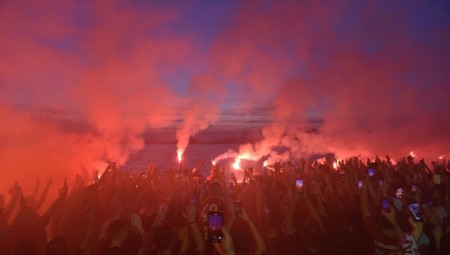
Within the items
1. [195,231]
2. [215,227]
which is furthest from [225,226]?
[195,231]

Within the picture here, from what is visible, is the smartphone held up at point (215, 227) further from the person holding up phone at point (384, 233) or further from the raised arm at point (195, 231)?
the person holding up phone at point (384, 233)

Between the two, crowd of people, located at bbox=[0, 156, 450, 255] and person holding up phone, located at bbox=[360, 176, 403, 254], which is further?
person holding up phone, located at bbox=[360, 176, 403, 254]

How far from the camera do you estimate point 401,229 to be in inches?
175

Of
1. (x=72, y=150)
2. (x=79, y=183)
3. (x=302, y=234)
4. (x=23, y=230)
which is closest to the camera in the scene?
(x=23, y=230)

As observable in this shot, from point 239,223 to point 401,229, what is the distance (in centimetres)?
227

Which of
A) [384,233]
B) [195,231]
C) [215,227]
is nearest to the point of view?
[195,231]

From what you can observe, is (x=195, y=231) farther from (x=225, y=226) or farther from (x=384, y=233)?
(x=384, y=233)

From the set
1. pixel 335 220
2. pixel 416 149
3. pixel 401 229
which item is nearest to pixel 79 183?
pixel 335 220

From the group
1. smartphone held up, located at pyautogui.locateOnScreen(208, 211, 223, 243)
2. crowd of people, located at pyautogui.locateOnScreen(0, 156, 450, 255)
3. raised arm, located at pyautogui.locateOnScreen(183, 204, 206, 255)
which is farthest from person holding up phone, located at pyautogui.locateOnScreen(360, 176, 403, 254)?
raised arm, located at pyautogui.locateOnScreen(183, 204, 206, 255)

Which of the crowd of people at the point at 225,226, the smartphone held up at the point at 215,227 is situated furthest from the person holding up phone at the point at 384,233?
the smartphone held up at the point at 215,227

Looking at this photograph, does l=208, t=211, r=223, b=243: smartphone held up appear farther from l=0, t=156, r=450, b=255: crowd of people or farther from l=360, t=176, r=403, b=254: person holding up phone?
l=360, t=176, r=403, b=254: person holding up phone

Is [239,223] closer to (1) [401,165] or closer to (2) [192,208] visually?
(2) [192,208]

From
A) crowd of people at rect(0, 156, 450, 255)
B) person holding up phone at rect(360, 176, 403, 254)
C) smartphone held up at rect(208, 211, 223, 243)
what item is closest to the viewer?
crowd of people at rect(0, 156, 450, 255)

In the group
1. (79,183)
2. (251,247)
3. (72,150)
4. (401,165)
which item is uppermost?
(72,150)
